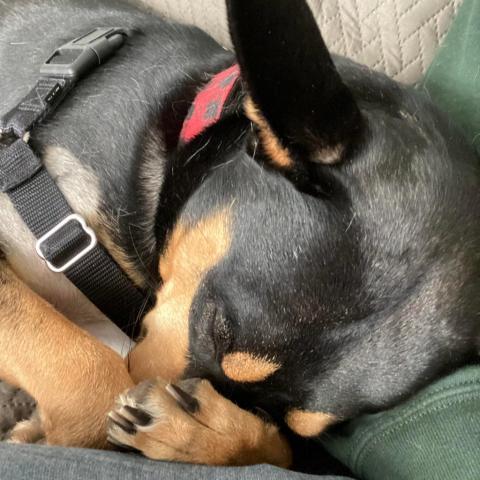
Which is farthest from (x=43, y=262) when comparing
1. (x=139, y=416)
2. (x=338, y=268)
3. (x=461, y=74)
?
(x=461, y=74)

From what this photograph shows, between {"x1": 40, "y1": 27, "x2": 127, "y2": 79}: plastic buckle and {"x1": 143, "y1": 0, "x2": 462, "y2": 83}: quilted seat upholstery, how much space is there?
20.9 inches

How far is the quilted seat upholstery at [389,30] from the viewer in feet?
7.94

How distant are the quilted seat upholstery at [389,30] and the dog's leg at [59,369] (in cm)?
118

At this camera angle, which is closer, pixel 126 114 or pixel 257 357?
pixel 257 357

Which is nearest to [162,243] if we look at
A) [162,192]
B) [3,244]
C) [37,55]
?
[162,192]

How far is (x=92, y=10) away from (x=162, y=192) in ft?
2.66

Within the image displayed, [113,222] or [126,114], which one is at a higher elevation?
[126,114]

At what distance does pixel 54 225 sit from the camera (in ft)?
6.12

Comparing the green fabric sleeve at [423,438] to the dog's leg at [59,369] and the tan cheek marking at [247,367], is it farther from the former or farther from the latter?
the dog's leg at [59,369]

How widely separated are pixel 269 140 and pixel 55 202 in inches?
25.6

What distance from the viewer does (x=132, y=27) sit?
221cm

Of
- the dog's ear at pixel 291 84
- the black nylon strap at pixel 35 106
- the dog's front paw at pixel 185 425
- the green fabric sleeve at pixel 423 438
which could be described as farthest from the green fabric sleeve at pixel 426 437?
the black nylon strap at pixel 35 106

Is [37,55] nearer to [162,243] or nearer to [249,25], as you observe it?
[162,243]

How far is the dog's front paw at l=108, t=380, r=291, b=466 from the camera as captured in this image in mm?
1540
